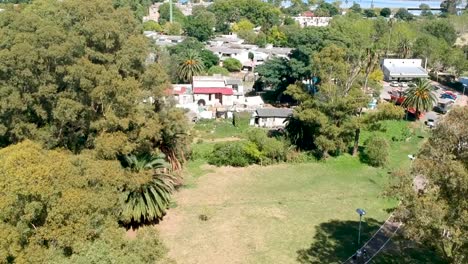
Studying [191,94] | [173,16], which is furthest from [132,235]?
[173,16]

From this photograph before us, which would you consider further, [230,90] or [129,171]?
[230,90]

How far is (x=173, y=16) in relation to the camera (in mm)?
111875

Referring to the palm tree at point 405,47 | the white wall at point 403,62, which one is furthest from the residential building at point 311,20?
the white wall at point 403,62

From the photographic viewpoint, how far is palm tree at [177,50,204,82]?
57312 mm

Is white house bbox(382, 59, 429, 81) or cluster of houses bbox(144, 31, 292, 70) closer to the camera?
white house bbox(382, 59, 429, 81)

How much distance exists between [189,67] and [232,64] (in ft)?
41.2

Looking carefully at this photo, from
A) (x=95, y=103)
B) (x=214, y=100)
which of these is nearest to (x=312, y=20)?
(x=214, y=100)

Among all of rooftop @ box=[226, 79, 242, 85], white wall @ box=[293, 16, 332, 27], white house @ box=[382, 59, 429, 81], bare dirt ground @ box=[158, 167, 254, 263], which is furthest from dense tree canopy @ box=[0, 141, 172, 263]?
white wall @ box=[293, 16, 332, 27]

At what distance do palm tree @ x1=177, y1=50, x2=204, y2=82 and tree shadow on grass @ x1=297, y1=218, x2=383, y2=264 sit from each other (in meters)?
35.2

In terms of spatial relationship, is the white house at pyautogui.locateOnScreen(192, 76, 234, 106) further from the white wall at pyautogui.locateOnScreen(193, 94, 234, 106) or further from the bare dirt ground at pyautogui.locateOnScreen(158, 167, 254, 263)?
the bare dirt ground at pyautogui.locateOnScreen(158, 167, 254, 263)

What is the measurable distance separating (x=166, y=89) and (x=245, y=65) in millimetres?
45521

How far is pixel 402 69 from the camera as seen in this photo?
216ft

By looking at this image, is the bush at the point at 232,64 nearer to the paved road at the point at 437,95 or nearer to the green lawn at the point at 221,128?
the paved road at the point at 437,95

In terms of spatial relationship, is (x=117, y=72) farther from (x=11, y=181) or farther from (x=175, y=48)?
(x=175, y=48)
